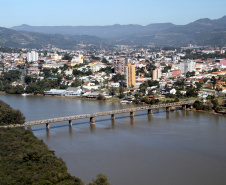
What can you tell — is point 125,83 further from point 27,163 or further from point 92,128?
point 27,163

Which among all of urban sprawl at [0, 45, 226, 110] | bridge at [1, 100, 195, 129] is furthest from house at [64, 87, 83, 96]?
bridge at [1, 100, 195, 129]

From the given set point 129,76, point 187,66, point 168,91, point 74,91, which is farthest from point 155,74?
A: point 74,91

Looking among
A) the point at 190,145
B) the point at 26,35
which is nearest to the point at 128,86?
the point at 190,145

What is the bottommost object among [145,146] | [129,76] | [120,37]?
[145,146]

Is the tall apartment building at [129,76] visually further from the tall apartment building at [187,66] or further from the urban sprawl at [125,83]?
the tall apartment building at [187,66]

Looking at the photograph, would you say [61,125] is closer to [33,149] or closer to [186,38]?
[33,149]

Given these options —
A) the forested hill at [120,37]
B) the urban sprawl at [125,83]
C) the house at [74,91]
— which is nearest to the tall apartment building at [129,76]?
the urban sprawl at [125,83]
